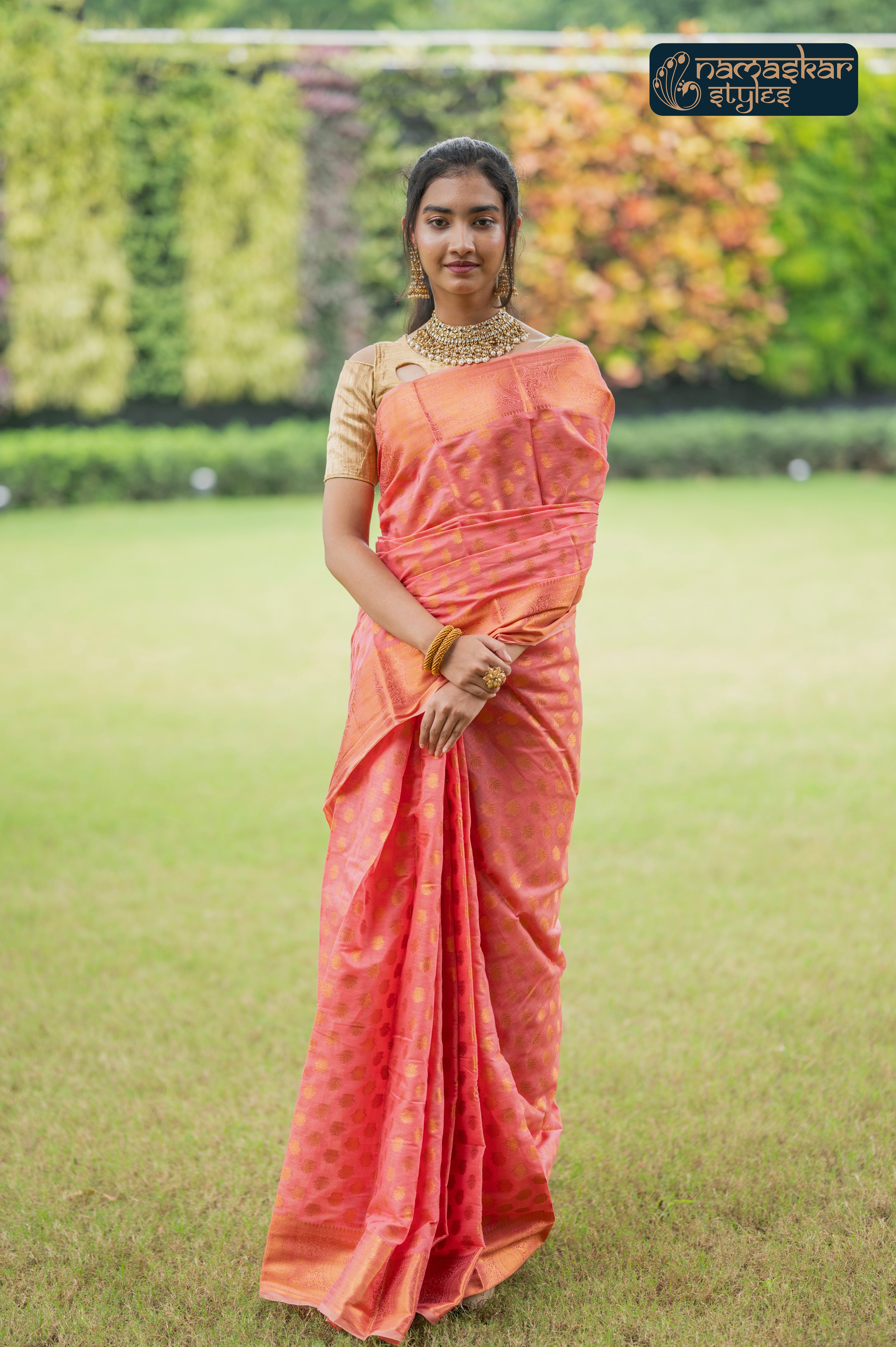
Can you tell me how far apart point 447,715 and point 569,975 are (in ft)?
5.54

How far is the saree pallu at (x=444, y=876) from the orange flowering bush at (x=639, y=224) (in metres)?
11.4

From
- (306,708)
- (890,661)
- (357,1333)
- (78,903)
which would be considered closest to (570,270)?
(890,661)

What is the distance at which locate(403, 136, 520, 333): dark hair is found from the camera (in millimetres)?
2225

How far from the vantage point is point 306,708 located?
630 cm

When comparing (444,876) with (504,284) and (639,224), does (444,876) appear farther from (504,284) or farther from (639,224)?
(639,224)

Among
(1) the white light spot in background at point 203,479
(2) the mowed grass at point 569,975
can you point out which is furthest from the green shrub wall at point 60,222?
(2) the mowed grass at point 569,975

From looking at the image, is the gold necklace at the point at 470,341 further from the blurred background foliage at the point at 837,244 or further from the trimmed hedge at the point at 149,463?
the blurred background foliage at the point at 837,244

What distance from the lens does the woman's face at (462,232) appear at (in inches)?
87.5

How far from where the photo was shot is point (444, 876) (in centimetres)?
226

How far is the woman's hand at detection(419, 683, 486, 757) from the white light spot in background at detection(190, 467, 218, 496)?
33.3 feet

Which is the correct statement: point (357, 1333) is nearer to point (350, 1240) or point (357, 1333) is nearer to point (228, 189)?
point (350, 1240)

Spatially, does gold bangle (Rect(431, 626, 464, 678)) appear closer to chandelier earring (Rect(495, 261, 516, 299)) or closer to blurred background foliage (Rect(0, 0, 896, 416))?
chandelier earring (Rect(495, 261, 516, 299))

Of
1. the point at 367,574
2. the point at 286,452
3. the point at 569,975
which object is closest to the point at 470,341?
the point at 367,574

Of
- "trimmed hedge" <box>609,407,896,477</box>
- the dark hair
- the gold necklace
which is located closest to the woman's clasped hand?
the gold necklace
